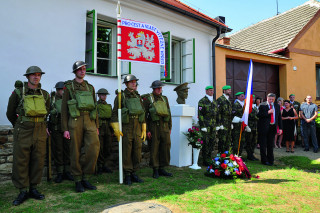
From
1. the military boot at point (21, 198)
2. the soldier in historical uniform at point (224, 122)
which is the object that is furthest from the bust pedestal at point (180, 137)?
the military boot at point (21, 198)

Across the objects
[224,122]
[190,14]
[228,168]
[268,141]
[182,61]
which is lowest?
[228,168]

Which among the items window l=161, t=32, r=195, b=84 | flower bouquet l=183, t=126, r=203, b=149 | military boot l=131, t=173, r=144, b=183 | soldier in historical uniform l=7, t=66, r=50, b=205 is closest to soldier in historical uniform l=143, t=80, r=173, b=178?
military boot l=131, t=173, r=144, b=183

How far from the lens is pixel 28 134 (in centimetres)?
427

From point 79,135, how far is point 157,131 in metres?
1.83

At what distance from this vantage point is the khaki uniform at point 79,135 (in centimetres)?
463

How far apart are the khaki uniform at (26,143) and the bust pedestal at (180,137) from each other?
12.1 feet

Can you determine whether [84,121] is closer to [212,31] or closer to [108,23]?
[108,23]

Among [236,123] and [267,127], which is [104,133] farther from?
[267,127]

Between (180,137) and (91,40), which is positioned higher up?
(91,40)

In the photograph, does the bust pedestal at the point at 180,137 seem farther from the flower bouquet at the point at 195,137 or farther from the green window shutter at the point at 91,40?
the green window shutter at the point at 91,40

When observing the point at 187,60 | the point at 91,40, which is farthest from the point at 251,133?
the point at 91,40

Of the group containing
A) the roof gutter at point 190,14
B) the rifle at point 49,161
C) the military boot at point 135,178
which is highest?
the roof gutter at point 190,14

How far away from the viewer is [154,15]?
8.62 metres

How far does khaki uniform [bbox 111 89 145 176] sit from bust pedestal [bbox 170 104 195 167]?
189 centimetres
